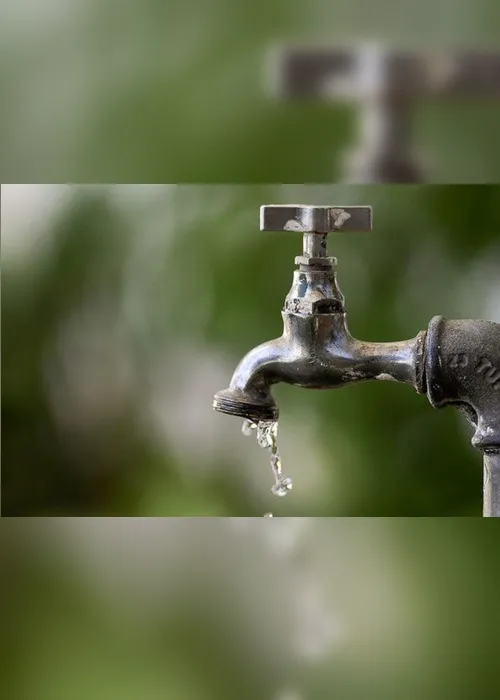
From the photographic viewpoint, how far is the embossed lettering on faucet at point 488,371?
0.75 metres

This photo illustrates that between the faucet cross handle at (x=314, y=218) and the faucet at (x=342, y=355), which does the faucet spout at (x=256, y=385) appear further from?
the faucet cross handle at (x=314, y=218)

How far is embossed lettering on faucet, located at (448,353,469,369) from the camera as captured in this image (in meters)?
0.75

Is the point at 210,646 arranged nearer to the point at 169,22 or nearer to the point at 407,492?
the point at 169,22

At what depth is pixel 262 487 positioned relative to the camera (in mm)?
1392

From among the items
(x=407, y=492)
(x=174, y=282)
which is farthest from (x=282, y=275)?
(x=407, y=492)

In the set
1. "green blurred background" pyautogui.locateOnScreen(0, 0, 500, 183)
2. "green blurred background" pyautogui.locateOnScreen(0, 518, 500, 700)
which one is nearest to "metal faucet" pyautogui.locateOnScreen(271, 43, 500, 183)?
"green blurred background" pyautogui.locateOnScreen(0, 0, 500, 183)

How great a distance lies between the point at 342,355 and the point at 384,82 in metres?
0.25

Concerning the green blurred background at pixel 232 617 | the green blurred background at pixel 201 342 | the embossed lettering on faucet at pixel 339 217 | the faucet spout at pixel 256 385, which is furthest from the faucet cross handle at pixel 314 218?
the green blurred background at pixel 201 342

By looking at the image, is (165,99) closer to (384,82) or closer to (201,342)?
(384,82)

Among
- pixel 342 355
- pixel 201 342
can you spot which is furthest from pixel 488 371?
pixel 201 342

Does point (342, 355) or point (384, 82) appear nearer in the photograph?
point (384, 82)

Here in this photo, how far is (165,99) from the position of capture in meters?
0.69

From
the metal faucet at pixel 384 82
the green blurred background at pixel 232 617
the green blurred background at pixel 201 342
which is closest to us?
the metal faucet at pixel 384 82

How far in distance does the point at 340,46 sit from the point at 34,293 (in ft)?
2.72
